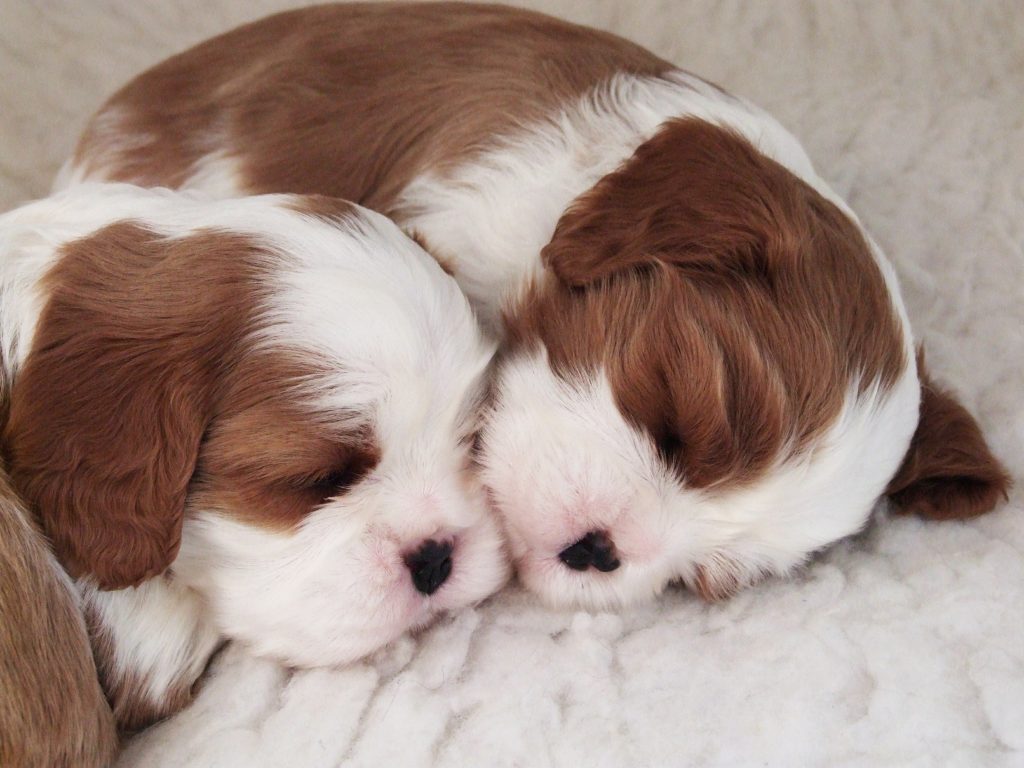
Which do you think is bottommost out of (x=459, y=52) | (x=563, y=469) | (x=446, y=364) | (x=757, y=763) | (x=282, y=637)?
(x=282, y=637)

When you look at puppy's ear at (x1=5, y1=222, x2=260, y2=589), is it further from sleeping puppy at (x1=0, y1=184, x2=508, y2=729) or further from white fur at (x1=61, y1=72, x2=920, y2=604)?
white fur at (x1=61, y1=72, x2=920, y2=604)

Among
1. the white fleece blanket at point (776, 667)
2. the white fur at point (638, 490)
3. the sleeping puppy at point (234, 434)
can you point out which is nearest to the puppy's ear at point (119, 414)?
the sleeping puppy at point (234, 434)

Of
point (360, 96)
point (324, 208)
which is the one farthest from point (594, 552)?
point (360, 96)

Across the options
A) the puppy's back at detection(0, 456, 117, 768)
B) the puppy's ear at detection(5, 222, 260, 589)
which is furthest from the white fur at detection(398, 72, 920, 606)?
the puppy's back at detection(0, 456, 117, 768)

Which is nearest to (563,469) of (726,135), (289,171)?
(726,135)

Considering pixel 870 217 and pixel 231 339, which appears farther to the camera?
pixel 870 217

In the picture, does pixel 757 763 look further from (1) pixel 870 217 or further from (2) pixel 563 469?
(1) pixel 870 217

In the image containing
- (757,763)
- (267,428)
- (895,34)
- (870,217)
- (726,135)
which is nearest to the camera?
(757,763)
